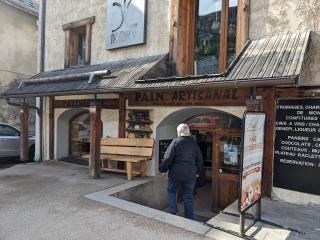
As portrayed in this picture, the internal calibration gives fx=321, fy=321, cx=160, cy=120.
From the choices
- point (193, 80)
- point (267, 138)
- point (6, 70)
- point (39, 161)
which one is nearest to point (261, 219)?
point (267, 138)

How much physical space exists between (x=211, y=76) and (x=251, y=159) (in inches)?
82.2

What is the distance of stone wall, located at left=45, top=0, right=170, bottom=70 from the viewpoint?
8.28 m

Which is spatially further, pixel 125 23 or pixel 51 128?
pixel 51 128

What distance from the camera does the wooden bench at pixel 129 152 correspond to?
25.9ft

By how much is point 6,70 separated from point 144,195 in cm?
1238

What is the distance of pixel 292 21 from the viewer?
6.17 m

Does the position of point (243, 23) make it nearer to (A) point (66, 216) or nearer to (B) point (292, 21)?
(B) point (292, 21)

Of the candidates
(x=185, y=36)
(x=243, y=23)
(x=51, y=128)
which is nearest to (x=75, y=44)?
(x=51, y=128)

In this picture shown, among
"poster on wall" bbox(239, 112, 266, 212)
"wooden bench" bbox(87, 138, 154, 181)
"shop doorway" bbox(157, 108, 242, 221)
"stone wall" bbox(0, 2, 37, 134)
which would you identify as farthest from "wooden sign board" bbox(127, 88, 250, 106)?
"stone wall" bbox(0, 2, 37, 134)

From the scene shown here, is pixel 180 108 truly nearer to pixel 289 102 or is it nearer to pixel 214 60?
pixel 214 60

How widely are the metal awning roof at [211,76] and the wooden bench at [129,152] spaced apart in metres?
1.58

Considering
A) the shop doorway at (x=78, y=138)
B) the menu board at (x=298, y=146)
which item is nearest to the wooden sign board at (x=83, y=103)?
the shop doorway at (x=78, y=138)

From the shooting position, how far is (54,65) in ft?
37.6

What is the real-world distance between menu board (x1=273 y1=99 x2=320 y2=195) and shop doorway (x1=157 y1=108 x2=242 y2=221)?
3.54ft
